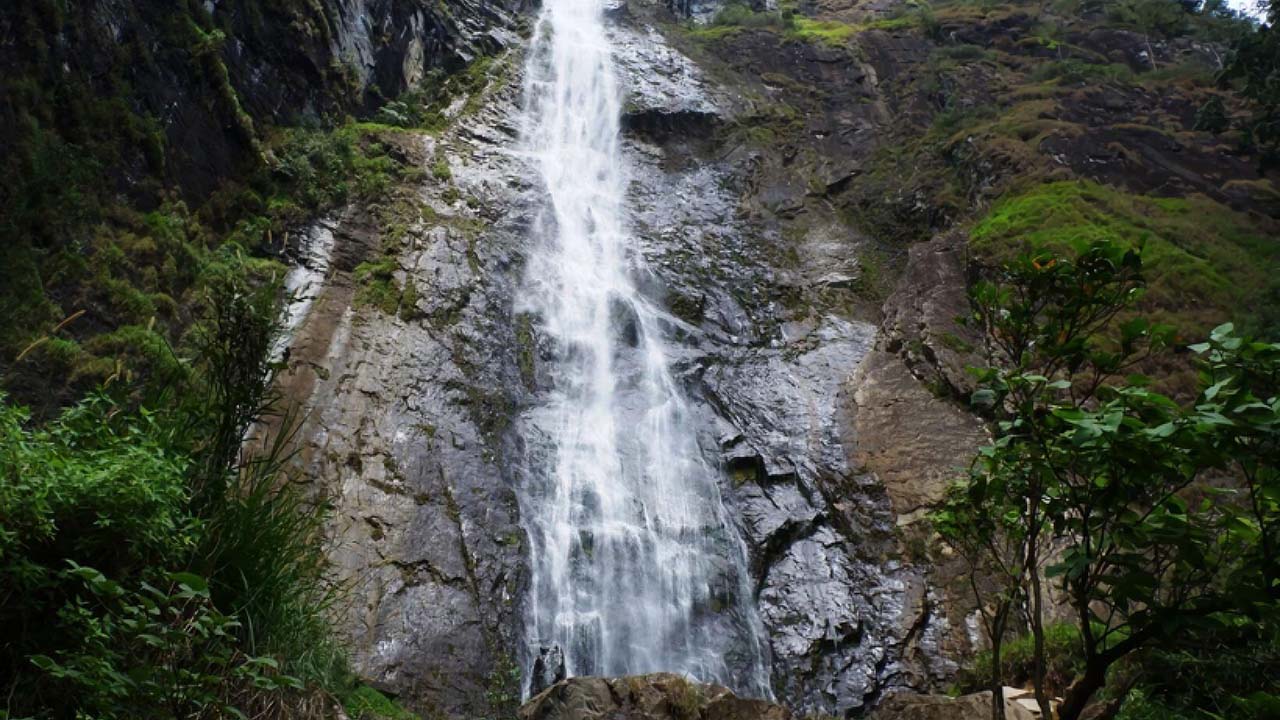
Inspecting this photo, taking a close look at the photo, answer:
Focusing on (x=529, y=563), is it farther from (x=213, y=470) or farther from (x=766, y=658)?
(x=213, y=470)

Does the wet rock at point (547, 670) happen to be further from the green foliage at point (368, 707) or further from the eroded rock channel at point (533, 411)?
the green foliage at point (368, 707)

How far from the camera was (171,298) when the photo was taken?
33.0ft

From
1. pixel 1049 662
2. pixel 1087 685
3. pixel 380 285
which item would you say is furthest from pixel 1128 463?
pixel 380 285

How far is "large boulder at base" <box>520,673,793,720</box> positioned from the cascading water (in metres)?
1.91

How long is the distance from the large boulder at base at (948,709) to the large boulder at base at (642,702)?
1.06 metres

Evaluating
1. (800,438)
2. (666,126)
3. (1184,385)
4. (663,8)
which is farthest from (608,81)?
(1184,385)

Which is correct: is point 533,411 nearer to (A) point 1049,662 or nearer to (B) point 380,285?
(B) point 380,285

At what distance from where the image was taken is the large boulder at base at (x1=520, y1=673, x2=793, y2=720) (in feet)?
23.1

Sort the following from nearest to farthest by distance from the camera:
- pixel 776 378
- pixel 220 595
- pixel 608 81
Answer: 1. pixel 220 595
2. pixel 776 378
3. pixel 608 81

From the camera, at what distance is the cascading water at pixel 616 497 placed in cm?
955

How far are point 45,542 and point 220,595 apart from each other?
84 cm

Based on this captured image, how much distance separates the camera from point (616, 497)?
11188 millimetres

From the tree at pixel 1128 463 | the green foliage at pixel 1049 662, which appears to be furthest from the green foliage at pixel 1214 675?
the green foliage at pixel 1049 662

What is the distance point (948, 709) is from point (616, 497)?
17.8ft
